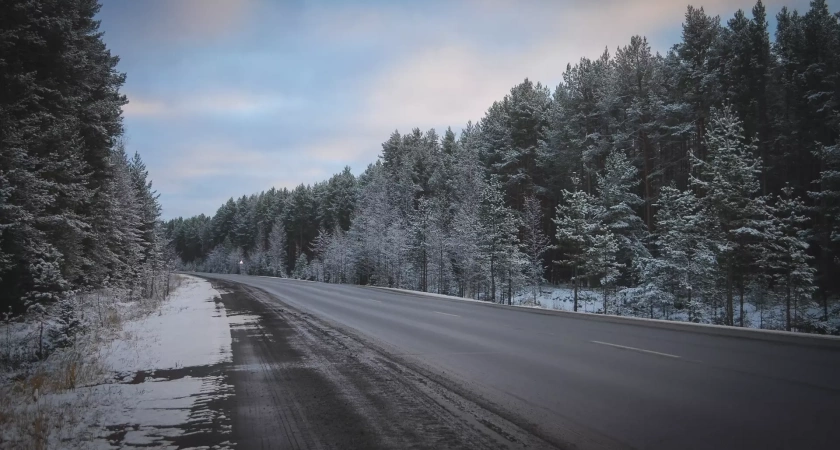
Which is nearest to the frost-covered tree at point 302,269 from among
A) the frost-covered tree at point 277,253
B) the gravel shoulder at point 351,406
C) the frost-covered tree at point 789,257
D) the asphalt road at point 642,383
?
the frost-covered tree at point 277,253

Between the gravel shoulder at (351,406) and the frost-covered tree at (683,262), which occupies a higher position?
the frost-covered tree at (683,262)

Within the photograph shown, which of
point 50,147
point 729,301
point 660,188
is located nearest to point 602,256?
point 660,188

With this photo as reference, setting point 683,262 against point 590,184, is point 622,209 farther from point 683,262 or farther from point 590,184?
point 590,184

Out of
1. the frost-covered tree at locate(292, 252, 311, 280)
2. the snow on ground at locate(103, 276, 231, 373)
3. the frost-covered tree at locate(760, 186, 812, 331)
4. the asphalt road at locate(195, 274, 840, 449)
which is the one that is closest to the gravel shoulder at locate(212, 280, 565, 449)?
the asphalt road at locate(195, 274, 840, 449)

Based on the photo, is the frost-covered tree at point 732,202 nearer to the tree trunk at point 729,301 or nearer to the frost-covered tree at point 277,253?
the tree trunk at point 729,301

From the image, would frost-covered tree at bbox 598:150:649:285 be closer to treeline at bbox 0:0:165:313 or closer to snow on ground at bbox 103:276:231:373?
snow on ground at bbox 103:276:231:373

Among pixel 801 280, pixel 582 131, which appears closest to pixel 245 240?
pixel 582 131

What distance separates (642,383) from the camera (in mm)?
6691

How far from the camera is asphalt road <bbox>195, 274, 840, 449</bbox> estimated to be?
186 inches

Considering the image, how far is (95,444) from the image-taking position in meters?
4.57

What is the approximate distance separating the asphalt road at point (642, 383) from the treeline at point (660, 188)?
16231 mm

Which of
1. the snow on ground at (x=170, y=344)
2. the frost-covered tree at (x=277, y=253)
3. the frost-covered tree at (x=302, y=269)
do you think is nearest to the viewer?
the snow on ground at (x=170, y=344)

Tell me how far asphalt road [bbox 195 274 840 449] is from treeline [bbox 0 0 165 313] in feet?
34.8

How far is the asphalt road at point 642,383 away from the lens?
186 inches
